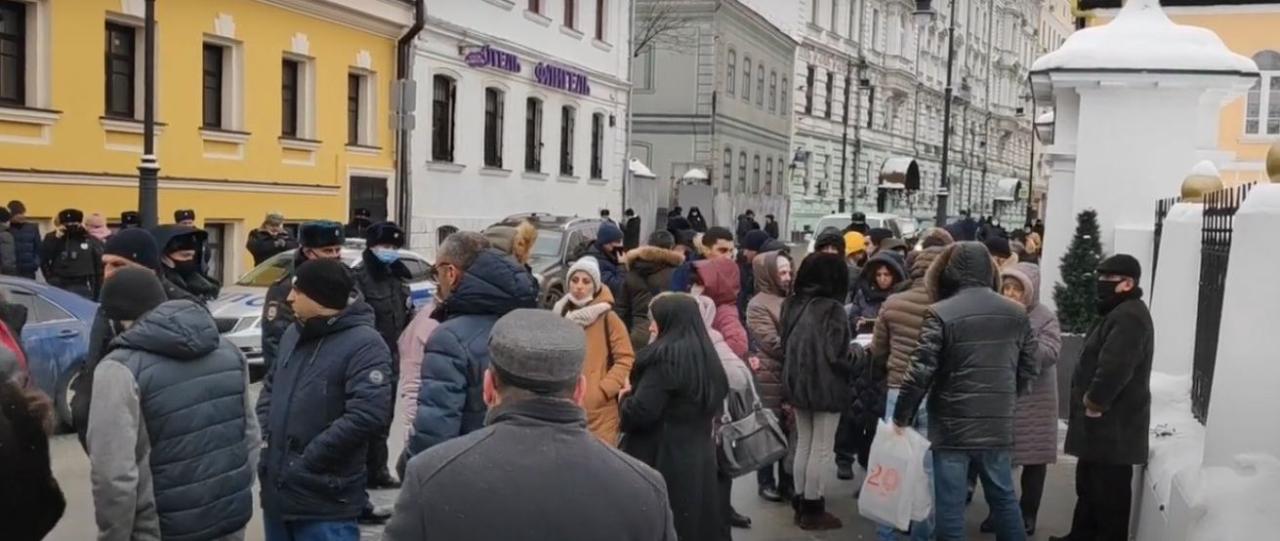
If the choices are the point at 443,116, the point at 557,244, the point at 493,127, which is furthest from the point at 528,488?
the point at 493,127

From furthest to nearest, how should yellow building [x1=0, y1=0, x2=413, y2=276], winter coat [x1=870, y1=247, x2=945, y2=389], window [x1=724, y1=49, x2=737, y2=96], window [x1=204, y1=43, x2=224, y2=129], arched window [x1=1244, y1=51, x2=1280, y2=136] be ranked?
1. window [x1=724, y1=49, x2=737, y2=96]
2. window [x1=204, y1=43, x2=224, y2=129]
3. arched window [x1=1244, y1=51, x2=1280, y2=136]
4. yellow building [x1=0, y1=0, x2=413, y2=276]
5. winter coat [x1=870, y1=247, x2=945, y2=389]

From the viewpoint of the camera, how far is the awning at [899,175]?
153 ft

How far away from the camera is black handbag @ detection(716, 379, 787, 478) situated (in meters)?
5.93

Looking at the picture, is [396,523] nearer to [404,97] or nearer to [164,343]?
[164,343]

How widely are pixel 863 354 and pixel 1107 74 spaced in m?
5.94

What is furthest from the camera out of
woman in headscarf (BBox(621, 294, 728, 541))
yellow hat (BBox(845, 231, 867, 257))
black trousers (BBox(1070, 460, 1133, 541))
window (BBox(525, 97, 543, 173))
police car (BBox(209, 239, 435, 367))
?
window (BBox(525, 97, 543, 173))

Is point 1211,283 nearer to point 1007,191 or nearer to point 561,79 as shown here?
point 561,79

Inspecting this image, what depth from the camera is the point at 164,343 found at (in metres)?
4.23

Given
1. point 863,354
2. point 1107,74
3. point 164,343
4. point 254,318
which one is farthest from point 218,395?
point 1107,74

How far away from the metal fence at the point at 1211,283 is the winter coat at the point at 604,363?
3.08 m

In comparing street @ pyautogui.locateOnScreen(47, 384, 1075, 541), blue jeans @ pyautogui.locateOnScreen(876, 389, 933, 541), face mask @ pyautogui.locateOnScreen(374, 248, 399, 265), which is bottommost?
street @ pyautogui.locateOnScreen(47, 384, 1075, 541)

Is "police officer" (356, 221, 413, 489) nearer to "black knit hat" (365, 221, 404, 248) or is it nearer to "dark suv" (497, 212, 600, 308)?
"black knit hat" (365, 221, 404, 248)

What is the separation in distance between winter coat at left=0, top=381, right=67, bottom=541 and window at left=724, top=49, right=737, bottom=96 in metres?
41.1

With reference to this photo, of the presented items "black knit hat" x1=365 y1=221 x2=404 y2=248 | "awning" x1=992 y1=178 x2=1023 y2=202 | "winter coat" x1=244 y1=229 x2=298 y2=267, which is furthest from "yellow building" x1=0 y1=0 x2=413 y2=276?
"awning" x1=992 y1=178 x2=1023 y2=202
